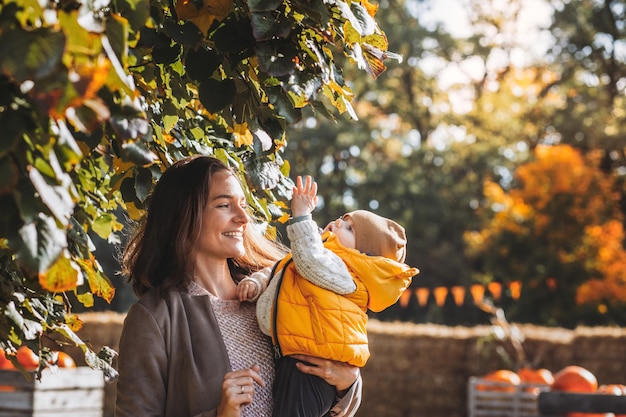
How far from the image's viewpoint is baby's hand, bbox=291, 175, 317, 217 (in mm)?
2154

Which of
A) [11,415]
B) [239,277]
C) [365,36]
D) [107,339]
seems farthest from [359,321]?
[107,339]

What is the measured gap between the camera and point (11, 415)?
18.1 ft

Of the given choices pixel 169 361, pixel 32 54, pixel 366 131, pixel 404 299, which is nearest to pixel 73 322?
pixel 169 361

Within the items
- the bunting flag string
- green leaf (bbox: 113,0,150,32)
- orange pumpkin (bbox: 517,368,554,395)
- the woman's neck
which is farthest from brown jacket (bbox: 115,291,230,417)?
the bunting flag string

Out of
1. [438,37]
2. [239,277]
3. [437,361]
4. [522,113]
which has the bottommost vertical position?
[437,361]

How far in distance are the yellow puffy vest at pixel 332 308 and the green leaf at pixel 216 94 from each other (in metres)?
0.46

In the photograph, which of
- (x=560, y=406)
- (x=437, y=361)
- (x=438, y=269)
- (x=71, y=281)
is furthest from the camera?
(x=438, y=269)

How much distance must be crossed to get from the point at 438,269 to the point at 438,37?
5256mm

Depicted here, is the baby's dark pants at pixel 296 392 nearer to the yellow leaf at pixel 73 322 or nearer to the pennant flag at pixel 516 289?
the yellow leaf at pixel 73 322

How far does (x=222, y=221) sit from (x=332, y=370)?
1.37 feet

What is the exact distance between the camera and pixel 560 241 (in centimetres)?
1669

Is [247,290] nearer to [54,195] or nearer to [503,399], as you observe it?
[54,195]

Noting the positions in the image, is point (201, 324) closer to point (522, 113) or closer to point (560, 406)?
point (560, 406)

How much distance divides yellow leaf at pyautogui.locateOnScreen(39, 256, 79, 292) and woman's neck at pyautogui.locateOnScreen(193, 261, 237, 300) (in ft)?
2.97
